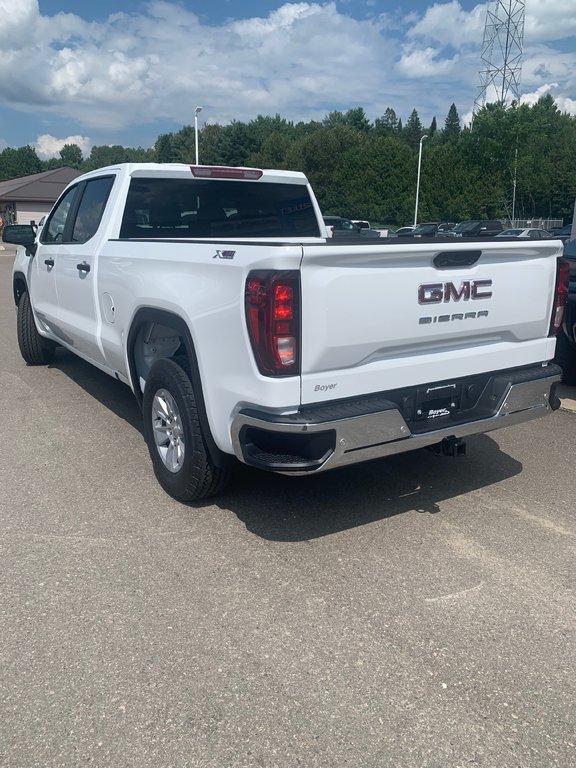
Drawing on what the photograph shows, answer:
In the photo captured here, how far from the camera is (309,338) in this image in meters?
3.09

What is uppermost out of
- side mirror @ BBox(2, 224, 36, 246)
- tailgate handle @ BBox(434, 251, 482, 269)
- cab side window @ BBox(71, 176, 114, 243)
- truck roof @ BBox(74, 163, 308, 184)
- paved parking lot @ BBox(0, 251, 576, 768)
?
truck roof @ BBox(74, 163, 308, 184)

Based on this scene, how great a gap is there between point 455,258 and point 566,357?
11.8 feet

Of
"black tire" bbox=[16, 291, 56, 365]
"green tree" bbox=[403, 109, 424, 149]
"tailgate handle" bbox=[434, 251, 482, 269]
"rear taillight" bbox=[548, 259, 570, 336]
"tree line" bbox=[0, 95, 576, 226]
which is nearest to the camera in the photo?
"tailgate handle" bbox=[434, 251, 482, 269]

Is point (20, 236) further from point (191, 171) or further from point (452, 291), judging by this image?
point (452, 291)

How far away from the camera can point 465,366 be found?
3.75 m

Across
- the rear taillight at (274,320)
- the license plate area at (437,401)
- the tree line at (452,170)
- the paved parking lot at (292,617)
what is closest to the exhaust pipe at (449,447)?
the license plate area at (437,401)

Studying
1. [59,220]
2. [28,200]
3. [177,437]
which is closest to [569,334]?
[177,437]

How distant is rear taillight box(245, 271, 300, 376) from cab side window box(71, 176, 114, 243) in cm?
265

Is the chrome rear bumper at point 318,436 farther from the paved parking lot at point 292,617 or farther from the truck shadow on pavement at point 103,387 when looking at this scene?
the truck shadow on pavement at point 103,387

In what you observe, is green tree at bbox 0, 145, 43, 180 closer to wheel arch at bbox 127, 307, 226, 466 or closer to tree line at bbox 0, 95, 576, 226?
tree line at bbox 0, 95, 576, 226

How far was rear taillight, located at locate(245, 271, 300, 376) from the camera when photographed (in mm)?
3002

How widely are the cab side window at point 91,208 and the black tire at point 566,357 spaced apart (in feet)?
13.8

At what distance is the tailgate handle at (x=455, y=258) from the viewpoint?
345 centimetres

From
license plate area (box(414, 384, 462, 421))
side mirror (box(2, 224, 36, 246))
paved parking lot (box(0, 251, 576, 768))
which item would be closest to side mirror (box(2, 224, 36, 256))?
side mirror (box(2, 224, 36, 246))
